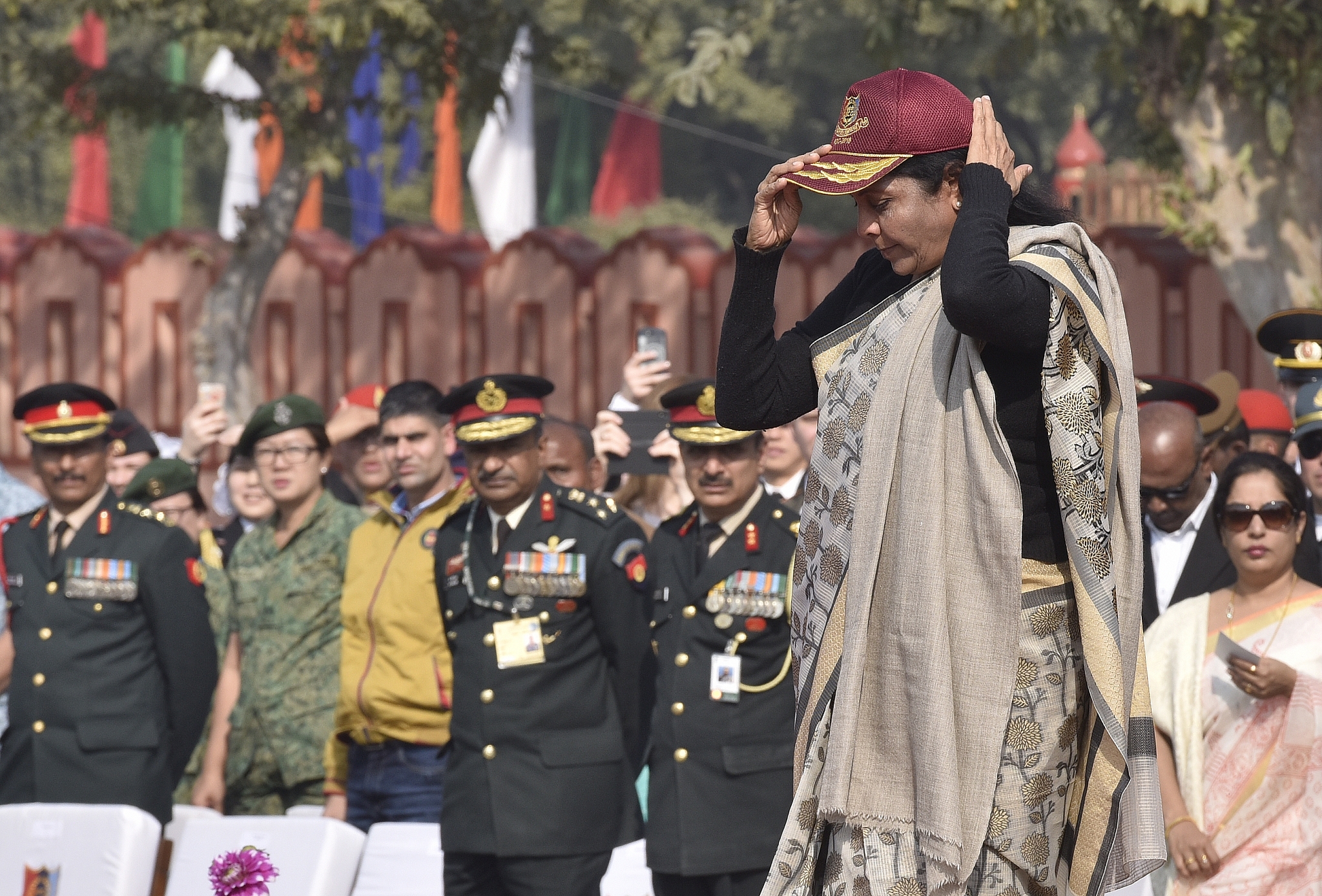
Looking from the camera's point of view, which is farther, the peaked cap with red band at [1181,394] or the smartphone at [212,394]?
the smartphone at [212,394]

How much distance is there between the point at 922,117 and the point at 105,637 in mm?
3884

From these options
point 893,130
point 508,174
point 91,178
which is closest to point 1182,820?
point 893,130

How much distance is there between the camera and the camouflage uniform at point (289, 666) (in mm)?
6180

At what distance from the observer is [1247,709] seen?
472 centimetres

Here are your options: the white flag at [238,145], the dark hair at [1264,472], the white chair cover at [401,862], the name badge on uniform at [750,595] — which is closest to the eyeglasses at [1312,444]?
the dark hair at [1264,472]

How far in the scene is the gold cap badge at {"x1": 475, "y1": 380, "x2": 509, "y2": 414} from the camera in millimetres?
5316

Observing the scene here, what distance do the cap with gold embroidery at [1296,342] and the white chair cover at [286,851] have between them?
3.43 meters

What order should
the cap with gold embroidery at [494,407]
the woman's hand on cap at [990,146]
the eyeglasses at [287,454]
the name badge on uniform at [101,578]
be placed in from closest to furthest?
the woman's hand on cap at [990,146] < the cap with gold embroidery at [494,407] < the name badge on uniform at [101,578] < the eyeglasses at [287,454]

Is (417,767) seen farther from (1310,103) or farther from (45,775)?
(1310,103)

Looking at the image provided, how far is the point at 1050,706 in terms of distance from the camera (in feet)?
8.93

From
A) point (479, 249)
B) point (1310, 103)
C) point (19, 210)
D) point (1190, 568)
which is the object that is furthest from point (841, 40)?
point (1190, 568)

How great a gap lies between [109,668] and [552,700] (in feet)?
5.43

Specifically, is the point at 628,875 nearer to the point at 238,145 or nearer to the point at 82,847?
the point at 82,847

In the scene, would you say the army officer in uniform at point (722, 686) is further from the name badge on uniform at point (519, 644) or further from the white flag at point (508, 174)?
A: the white flag at point (508, 174)
